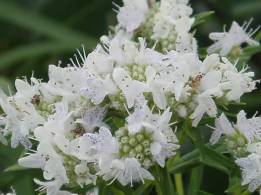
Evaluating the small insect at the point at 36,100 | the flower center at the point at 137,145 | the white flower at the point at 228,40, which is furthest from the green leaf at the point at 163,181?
the white flower at the point at 228,40

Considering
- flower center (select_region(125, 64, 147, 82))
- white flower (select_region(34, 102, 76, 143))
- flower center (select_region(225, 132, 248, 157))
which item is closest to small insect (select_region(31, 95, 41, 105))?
white flower (select_region(34, 102, 76, 143))

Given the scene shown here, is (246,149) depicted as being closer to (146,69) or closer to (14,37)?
(146,69)

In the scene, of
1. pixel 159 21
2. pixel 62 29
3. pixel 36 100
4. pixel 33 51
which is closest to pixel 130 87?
pixel 36 100

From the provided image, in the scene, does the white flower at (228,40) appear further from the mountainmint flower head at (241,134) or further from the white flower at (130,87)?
the white flower at (130,87)

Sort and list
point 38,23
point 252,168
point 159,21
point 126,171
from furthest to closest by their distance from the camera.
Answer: point 38,23 < point 159,21 < point 252,168 < point 126,171

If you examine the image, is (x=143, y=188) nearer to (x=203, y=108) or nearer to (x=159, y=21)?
(x=203, y=108)

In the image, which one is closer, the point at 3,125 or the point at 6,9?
the point at 3,125

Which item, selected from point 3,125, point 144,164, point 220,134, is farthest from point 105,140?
point 3,125
